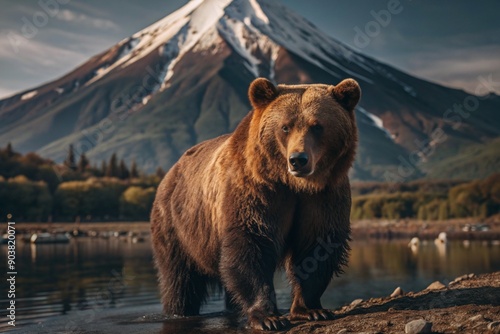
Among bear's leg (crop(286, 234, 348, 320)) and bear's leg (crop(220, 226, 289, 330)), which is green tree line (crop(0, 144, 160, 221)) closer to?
bear's leg (crop(286, 234, 348, 320))

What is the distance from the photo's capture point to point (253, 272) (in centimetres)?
751

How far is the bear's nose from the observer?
677cm

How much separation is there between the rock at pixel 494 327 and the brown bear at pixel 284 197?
206 cm

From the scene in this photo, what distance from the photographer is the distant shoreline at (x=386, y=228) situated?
74.2 metres

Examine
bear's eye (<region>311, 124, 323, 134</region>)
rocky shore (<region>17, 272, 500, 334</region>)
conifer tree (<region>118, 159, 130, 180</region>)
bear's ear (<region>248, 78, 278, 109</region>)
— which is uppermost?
conifer tree (<region>118, 159, 130, 180</region>)

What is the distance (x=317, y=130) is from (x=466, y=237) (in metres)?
63.8

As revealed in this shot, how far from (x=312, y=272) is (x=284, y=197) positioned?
1.12 meters

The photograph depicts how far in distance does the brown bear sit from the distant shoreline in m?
63.2

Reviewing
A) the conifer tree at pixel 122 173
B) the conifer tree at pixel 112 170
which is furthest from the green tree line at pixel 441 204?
the conifer tree at pixel 112 170

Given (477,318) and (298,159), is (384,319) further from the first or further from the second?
(298,159)

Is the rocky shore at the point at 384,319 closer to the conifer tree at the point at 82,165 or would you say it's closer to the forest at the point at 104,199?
the forest at the point at 104,199

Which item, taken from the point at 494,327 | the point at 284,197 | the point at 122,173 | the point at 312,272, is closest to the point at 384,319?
the point at 312,272

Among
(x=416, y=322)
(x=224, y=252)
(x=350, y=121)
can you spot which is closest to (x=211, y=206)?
(x=224, y=252)

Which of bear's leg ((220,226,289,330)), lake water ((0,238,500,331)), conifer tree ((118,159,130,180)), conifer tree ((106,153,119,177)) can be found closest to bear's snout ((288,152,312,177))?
bear's leg ((220,226,289,330))
